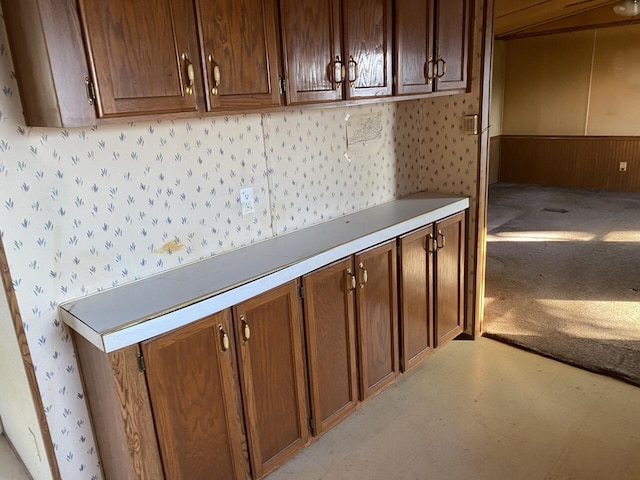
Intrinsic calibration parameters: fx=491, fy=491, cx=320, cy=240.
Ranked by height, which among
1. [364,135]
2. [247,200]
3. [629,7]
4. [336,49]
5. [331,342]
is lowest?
[331,342]

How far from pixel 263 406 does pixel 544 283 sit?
9.28ft

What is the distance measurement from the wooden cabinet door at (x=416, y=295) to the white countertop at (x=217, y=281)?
0.31 ft

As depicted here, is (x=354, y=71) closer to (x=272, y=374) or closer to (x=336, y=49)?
(x=336, y=49)

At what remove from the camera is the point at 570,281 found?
392cm

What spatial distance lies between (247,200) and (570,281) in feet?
9.58

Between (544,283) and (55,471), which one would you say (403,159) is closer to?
(544,283)

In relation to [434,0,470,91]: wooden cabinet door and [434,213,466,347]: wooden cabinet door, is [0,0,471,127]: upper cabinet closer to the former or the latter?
[434,0,470,91]: wooden cabinet door

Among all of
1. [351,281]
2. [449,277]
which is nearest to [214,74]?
[351,281]

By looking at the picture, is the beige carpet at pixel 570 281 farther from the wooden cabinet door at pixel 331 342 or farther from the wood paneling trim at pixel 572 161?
the wooden cabinet door at pixel 331 342

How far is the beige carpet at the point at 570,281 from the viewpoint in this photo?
117 inches

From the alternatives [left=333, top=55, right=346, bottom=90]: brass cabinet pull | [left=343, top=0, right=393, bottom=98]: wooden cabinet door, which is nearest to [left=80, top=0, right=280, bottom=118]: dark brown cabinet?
[left=333, top=55, right=346, bottom=90]: brass cabinet pull

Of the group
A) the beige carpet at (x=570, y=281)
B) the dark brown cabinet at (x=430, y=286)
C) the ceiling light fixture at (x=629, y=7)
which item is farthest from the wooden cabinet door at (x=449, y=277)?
the ceiling light fixture at (x=629, y=7)

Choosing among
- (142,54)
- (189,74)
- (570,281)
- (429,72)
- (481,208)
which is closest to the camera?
(142,54)

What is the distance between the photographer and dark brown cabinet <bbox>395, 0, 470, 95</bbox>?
2357 millimetres
